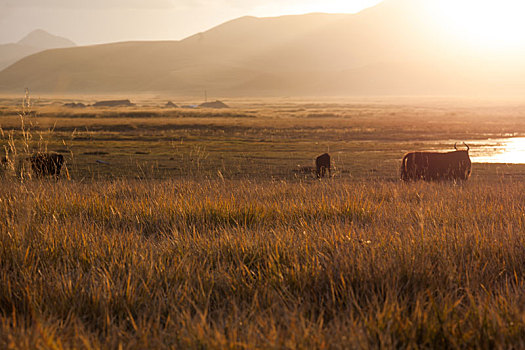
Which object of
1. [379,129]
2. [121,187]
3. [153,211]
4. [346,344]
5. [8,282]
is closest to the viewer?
[346,344]

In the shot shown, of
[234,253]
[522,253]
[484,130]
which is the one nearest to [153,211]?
[234,253]

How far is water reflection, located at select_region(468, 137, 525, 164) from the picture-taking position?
2358 cm

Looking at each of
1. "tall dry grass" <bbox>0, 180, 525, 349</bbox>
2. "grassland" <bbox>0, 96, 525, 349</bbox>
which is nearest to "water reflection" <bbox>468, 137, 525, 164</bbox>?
"grassland" <bbox>0, 96, 525, 349</bbox>

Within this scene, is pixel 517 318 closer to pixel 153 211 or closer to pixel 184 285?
pixel 184 285

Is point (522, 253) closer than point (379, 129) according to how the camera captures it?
Yes

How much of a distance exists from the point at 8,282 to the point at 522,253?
364 centimetres

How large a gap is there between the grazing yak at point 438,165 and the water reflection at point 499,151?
35.3ft

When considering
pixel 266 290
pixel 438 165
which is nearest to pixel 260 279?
pixel 266 290

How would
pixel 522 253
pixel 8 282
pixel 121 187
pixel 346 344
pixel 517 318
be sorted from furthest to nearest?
pixel 121 187 < pixel 522 253 < pixel 8 282 < pixel 517 318 < pixel 346 344

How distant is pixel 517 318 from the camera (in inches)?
102

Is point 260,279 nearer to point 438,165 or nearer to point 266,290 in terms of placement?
point 266,290

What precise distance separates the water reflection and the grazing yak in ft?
35.3

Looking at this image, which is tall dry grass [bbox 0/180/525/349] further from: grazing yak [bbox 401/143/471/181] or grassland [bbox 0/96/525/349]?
grazing yak [bbox 401/143/471/181]

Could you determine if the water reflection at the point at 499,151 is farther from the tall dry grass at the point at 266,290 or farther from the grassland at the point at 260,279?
the tall dry grass at the point at 266,290
